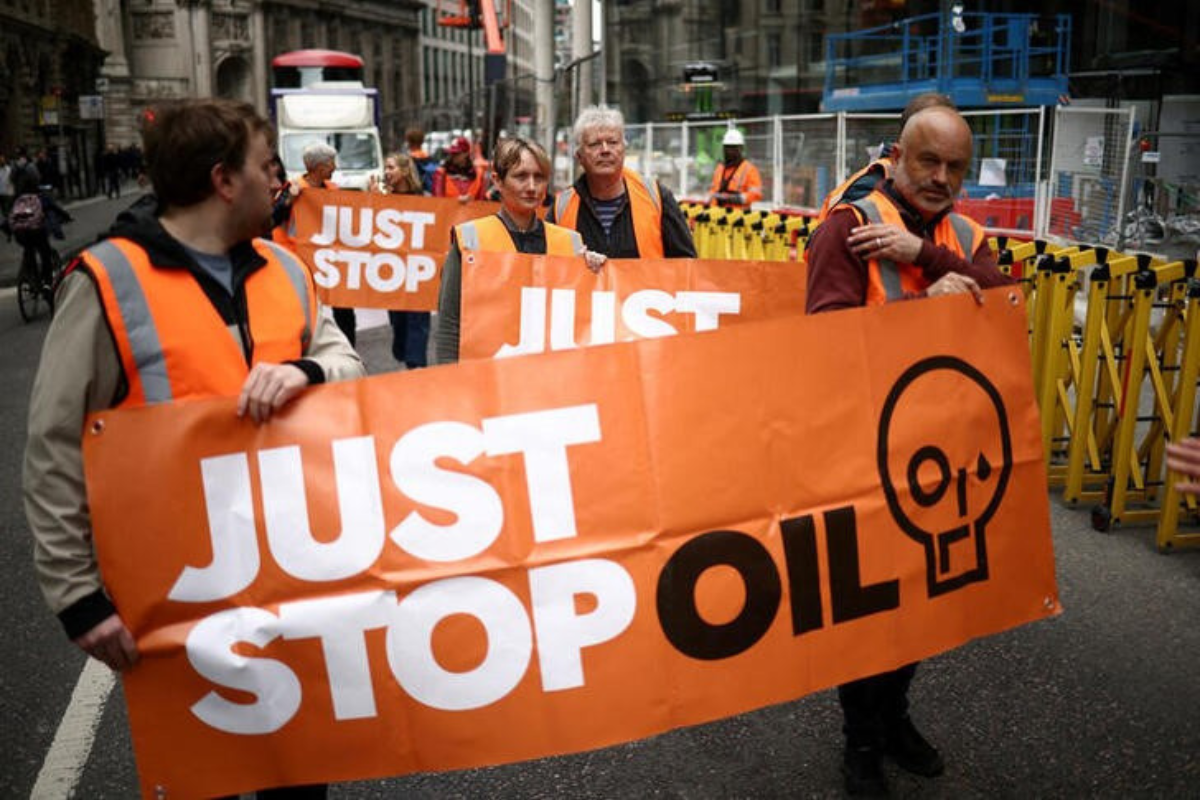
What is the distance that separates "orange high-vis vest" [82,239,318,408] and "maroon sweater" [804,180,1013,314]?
4.70 feet

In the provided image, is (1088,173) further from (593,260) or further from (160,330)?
(160,330)

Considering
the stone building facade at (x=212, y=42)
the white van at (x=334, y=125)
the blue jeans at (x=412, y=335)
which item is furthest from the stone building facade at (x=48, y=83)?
the blue jeans at (x=412, y=335)

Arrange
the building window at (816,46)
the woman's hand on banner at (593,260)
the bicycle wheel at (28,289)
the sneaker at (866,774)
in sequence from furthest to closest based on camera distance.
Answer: the building window at (816,46) → the bicycle wheel at (28,289) → the woman's hand on banner at (593,260) → the sneaker at (866,774)

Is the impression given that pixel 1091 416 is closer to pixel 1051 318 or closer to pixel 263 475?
pixel 1051 318

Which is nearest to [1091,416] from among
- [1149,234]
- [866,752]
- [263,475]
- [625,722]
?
[866,752]

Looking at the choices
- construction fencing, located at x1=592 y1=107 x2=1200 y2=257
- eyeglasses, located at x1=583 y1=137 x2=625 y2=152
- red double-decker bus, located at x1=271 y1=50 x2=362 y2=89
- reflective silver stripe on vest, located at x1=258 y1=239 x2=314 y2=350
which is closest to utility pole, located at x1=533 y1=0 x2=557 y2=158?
red double-decker bus, located at x1=271 y1=50 x2=362 y2=89

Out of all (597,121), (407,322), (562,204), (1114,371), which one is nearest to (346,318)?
(407,322)

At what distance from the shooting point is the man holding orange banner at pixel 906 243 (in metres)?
3.22

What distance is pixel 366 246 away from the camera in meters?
9.48

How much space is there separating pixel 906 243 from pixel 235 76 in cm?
10216

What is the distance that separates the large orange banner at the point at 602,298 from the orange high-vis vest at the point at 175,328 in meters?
2.21

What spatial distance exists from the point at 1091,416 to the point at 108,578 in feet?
17.8

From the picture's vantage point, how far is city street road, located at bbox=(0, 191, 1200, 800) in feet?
12.3

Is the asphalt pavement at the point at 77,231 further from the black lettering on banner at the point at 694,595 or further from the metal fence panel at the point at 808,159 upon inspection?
the metal fence panel at the point at 808,159
